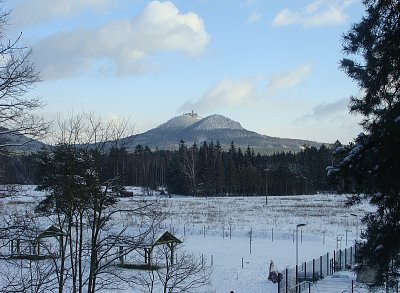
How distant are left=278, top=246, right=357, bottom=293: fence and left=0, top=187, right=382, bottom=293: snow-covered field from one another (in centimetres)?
73

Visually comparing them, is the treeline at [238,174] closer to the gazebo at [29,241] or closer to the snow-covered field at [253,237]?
the snow-covered field at [253,237]

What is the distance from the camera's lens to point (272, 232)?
1692 inches

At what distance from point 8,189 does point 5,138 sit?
1.06 meters

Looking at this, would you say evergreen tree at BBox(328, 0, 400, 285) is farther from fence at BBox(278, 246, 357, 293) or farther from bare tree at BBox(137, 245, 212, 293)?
fence at BBox(278, 246, 357, 293)

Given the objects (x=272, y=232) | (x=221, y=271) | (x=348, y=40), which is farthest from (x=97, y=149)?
(x=272, y=232)

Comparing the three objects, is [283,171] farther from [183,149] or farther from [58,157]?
[58,157]

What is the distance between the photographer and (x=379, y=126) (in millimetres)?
10961

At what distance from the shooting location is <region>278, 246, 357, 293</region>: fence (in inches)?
879

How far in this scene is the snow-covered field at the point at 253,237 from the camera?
25.7 meters

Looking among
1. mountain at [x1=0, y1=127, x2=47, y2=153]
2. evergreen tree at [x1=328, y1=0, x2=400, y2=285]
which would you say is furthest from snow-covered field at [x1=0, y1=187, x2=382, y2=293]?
evergreen tree at [x1=328, y1=0, x2=400, y2=285]

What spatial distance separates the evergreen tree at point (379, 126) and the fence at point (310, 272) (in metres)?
9.47

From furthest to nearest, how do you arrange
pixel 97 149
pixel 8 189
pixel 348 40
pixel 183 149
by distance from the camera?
pixel 183 149 < pixel 97 149 < pixel 348 40 < pixel 8 189

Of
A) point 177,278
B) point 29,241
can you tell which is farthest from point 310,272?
point 29,241

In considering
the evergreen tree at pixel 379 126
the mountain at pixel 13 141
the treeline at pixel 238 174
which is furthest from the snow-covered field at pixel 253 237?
the treeline at pixel 238 174
